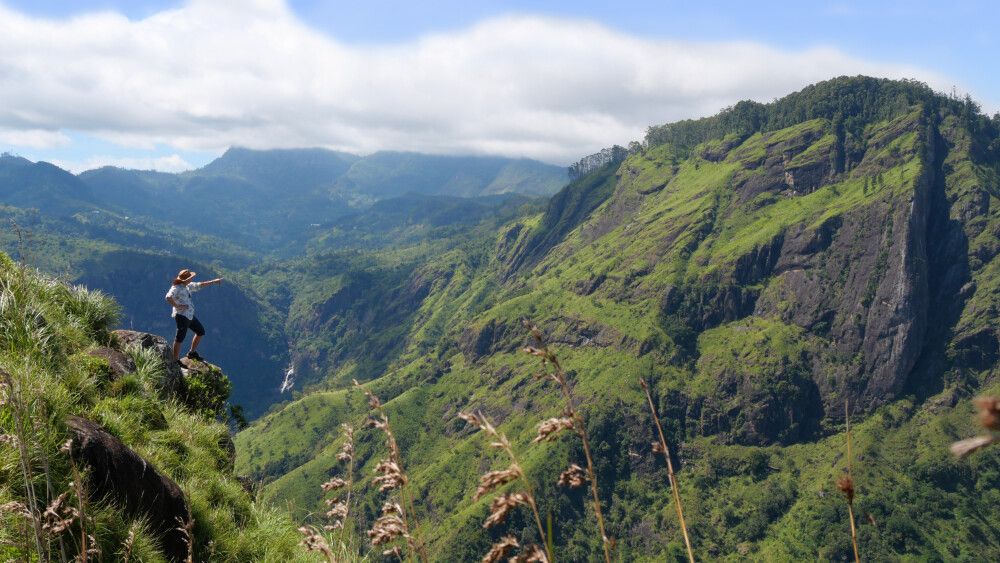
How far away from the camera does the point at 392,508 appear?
465 centimetres

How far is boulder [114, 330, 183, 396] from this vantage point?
13759 mm

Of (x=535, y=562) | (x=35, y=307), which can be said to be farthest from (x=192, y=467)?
(x=535, y=562)

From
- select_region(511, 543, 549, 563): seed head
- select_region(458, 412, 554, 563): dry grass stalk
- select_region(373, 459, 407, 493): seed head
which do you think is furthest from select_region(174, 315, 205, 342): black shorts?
select_region(511, 543, 549, 563): seed head

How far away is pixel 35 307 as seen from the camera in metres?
10.1

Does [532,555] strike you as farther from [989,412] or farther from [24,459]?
[24,459]

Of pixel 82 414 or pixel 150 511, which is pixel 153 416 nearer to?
pixel 82 414

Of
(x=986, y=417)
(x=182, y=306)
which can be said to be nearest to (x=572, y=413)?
(x=986, y=417)

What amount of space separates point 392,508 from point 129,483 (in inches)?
191

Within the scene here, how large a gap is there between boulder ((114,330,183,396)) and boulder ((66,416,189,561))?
6.02 meters

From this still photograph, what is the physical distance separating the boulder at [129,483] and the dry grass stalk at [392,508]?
3510mm

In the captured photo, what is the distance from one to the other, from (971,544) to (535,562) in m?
230

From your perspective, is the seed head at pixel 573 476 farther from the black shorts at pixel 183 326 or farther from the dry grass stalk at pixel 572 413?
the black shorts at pixel 183 326

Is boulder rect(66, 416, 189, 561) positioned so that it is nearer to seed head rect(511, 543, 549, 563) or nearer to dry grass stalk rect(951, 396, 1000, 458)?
seed head rect(511, 543, 549, 563)

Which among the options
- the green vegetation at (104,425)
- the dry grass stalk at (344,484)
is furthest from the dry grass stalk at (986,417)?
the green vegetation at (104,425)
